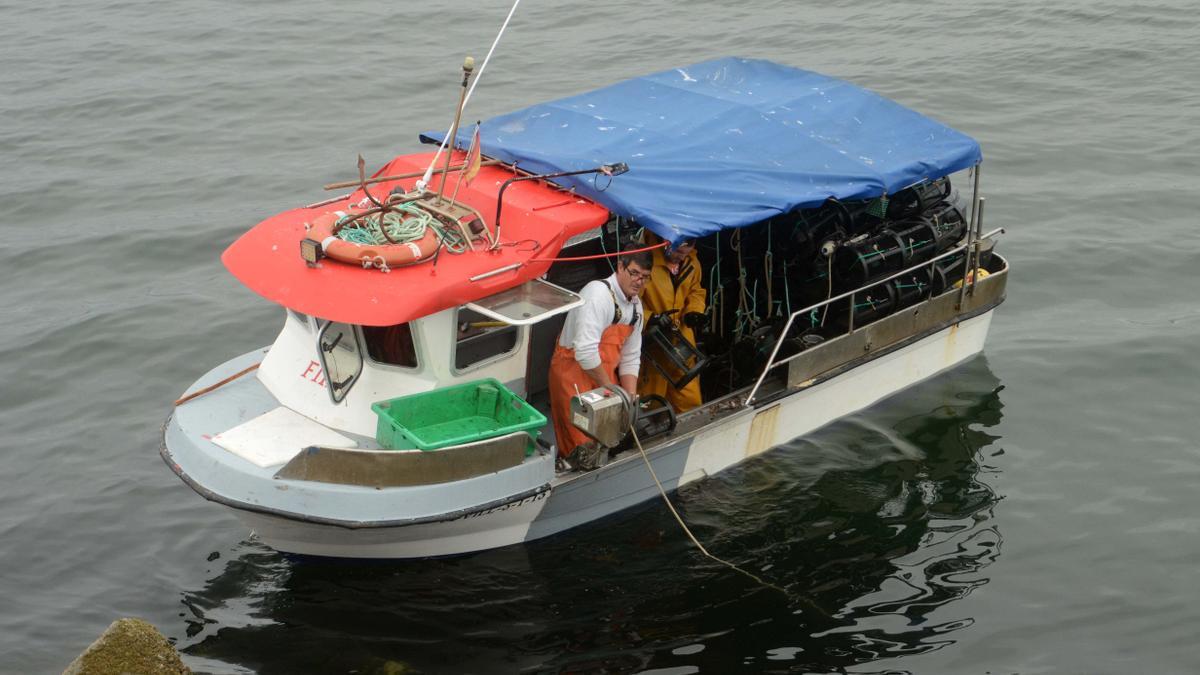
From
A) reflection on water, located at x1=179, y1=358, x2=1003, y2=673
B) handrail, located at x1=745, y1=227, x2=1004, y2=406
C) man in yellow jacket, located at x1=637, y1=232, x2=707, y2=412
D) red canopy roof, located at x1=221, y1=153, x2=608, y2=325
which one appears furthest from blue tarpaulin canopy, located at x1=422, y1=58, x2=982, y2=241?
reflection on water, located at x1=179, y1=358, x2=1003, y2=673

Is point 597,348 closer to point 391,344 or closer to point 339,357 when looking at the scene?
point 391,344

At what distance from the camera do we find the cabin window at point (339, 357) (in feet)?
30.1

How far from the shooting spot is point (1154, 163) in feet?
56.1

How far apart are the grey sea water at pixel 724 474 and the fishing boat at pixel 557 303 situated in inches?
23.6

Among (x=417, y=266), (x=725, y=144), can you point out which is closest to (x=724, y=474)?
(x=725, y=144)

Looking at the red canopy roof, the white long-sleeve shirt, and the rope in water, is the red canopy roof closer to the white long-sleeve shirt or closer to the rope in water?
the white long-sleeve shirt

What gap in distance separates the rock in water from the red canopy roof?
2298mm

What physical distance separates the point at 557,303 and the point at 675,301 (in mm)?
1326

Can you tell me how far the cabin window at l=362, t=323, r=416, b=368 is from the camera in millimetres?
9062

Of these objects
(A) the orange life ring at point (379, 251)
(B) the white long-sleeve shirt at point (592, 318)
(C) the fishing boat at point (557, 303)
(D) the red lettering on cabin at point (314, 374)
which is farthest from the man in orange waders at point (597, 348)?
(D) the red lettering on cabin at point (314, 374)

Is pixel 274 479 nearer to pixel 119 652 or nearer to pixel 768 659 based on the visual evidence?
pixel 119 652

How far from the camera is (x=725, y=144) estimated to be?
1034 cm

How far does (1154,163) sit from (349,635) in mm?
12985

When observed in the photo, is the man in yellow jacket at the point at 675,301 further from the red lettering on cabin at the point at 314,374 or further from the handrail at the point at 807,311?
the red lettering on cabin at the point at 314,374
